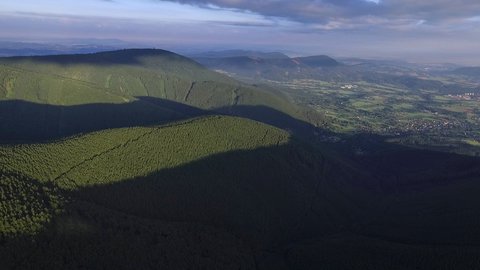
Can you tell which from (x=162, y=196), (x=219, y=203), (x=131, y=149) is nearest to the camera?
(x=162, y=196)

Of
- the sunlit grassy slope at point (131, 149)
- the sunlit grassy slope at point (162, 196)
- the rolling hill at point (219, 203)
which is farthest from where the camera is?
the sunlit grassy slope at point (131, 149)

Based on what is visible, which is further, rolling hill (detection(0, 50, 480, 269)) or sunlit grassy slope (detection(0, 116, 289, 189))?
sunlit grassy slope (detection(0, 116, 289, 189))

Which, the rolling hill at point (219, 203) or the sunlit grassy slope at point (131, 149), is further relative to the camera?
the sunlit grassy slope at point (131, 149)

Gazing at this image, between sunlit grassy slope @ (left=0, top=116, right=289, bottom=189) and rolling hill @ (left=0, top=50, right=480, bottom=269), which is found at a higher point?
sunlit grassy slope @ (left=0, top=116, right=289, bottom=189)

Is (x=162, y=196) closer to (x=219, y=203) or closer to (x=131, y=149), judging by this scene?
(x=219, y=203)

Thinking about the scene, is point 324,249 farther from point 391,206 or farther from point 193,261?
point 391,206

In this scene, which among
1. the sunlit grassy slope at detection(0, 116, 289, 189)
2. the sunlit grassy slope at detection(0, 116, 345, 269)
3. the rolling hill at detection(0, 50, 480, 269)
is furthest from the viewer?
the sunlit grassy slope at detection(0, 116, 289, 189)

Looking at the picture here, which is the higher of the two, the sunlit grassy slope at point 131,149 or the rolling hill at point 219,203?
the sunlit grassy slope at point 131,149

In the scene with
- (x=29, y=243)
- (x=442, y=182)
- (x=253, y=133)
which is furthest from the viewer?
(x=253, y=133)

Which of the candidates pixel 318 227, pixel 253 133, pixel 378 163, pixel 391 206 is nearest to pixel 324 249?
pixel 318 227

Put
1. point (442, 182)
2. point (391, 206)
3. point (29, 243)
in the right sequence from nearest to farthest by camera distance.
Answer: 1. point (29, 243)
2. point (391, 206)
3. point (442, 182)

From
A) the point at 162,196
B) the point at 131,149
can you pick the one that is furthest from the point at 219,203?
the point at 131,149
